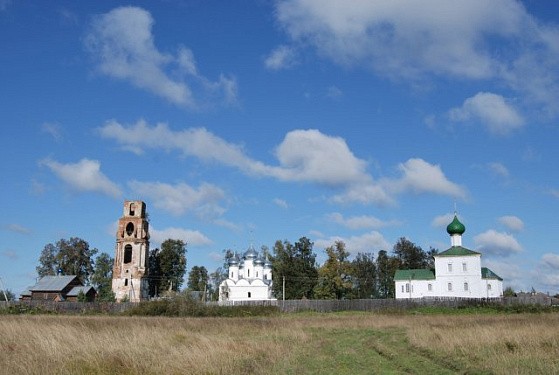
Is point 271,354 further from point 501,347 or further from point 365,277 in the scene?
point 365,277

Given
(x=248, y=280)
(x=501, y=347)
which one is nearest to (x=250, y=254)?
(x=248, y=280)

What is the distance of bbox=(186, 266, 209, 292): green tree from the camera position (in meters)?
98.6

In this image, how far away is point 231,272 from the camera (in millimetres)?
85750

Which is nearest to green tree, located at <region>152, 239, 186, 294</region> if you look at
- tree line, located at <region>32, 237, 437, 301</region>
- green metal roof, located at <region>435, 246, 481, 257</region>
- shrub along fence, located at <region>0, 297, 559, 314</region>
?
tree line, located at <region>32, 237, 437, 301</region>

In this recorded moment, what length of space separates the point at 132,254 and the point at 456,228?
4613 centimetres

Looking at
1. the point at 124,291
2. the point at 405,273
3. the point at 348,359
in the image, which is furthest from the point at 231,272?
the point at 348,359

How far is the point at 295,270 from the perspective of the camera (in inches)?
3452

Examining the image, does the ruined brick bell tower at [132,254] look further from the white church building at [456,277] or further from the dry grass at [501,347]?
the dry grass at [501,347]

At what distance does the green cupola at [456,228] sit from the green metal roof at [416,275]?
6562 millimetres

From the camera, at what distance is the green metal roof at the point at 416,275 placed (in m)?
75.3

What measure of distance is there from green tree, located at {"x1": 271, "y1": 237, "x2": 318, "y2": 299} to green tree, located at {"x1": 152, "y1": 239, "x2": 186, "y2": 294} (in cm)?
1596

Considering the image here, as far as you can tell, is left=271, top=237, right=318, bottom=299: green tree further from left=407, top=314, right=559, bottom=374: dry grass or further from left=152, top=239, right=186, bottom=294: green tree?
left=407, top=314, right=559, bottom=374: dry grass

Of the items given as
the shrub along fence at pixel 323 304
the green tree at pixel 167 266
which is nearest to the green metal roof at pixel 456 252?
the shrub along fence at pixel 323 304

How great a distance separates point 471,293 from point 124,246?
48773mm
